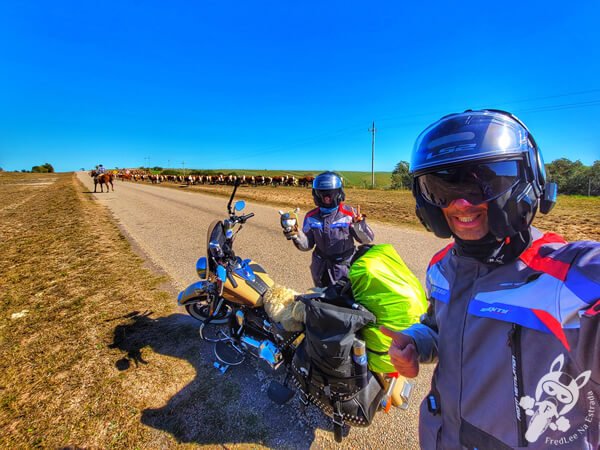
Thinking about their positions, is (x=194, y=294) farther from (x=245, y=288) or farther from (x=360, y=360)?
(x=360, y=360)

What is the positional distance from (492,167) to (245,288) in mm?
2559

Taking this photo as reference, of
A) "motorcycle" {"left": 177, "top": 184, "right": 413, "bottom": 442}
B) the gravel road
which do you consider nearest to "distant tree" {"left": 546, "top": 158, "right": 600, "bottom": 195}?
the gravel road

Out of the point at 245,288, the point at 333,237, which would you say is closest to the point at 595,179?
the point at 333,237

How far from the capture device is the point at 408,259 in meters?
5.97

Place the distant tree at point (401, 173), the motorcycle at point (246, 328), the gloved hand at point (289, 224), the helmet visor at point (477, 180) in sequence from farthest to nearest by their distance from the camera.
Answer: the distant tree at point (401, 173), the gloved hand at point (289, 224), the motorcycle at point (246, 328), the helmet visor at point (477, 180)

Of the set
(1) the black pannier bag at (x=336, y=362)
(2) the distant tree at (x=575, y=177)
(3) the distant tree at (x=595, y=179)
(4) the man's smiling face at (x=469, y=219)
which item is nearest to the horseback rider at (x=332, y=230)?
(1) the black pannier bag at (x=336, y=362)

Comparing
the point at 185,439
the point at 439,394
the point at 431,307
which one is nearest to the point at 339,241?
the point at 431,307

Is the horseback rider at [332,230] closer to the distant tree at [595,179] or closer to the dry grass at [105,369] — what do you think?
the dry grass at [105,369]

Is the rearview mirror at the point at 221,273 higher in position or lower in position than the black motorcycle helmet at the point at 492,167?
lower

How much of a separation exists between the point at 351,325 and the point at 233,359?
2025 millimetres

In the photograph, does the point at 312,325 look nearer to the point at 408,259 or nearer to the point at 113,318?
the point at 113,318

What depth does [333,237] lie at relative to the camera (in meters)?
3.34

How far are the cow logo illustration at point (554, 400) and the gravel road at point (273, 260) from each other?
168 centimetres

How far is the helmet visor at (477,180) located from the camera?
109 cm
